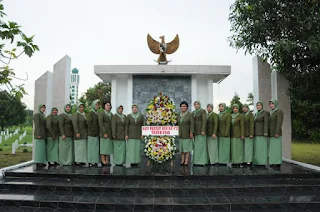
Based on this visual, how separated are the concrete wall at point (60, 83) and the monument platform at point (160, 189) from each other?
10.7 ft

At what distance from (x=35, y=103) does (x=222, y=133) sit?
6190mm

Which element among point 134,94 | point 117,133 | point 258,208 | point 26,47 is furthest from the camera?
point 134,94

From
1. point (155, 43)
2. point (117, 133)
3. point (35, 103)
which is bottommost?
point (117, 133)

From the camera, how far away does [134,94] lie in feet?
31.8

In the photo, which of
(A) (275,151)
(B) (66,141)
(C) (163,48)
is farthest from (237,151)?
(C) (163,48)

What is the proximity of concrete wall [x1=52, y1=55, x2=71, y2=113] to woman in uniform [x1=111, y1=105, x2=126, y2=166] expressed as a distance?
3100 millimetres

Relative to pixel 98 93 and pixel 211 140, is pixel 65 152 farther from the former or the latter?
pixel 98 93

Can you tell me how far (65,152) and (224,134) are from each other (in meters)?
4.30

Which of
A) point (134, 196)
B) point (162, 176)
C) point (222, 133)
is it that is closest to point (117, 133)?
point (162, 176)

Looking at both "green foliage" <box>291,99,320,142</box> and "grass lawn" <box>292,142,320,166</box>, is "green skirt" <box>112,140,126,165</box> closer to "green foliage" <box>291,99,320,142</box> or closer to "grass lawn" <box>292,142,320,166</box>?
"green foliage" <box>291,99,320,142</box>

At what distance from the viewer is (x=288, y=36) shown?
7211 millimetres

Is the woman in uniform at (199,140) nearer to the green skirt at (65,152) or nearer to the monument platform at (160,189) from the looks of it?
the monument platform at (160,189)

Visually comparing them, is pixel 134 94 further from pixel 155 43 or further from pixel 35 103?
pixel 35 103

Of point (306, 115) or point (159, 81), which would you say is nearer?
point (306, 115)
